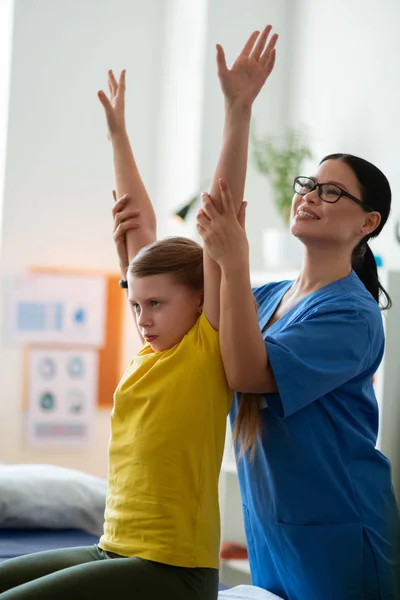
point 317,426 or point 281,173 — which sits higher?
point 281,173

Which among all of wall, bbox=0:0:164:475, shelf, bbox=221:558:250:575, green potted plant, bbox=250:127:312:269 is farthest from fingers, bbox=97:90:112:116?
wall, bbox=0:0:164:475

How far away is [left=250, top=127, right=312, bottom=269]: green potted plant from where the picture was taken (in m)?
3.17

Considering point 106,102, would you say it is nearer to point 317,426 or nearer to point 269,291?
point 269,291

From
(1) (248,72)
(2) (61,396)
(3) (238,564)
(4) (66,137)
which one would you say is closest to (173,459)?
(1) (248,72)

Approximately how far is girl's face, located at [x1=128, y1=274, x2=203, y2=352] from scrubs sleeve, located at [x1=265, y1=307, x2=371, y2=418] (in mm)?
141

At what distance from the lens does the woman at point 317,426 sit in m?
1.35

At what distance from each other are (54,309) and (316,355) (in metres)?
2.43

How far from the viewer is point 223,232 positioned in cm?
131

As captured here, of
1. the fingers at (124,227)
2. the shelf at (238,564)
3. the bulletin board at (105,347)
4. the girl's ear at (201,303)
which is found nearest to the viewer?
the girl's ear at (201,303)

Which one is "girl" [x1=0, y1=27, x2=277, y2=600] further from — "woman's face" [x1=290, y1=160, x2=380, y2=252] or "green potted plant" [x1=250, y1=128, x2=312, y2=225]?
"green potted plant" [x1=250, y1=128, x2=312, y2=225]

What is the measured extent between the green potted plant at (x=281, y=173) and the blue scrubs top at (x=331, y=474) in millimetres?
1670

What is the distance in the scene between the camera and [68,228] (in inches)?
147

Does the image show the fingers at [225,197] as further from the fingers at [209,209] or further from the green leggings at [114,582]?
the green leggings at [114,582]

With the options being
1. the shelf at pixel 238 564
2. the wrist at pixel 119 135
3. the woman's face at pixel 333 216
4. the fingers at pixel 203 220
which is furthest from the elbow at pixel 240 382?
the shelf at pixel 238 564
